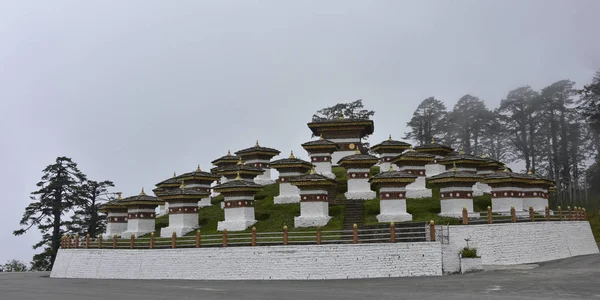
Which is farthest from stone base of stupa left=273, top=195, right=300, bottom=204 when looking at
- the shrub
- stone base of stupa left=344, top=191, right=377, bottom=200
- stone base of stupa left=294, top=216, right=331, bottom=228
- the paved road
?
the shrub

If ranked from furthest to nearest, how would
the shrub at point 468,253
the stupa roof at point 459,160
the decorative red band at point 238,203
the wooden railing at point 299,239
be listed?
the stupa roof at point 459,160
the decorative red band at point 238,203
the wooden railing at point 299,239
the shrub at point 468,253

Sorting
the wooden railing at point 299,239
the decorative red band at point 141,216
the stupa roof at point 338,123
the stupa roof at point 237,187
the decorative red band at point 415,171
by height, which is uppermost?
the stupa roof at point 338,123

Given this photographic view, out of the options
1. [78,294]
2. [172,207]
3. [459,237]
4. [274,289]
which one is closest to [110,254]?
[172,207]

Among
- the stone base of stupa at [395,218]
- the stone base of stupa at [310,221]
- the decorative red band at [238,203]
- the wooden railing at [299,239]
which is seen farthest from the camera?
the decorative red band at [238,203]

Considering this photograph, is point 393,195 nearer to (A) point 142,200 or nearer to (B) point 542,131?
(A) point 142,200

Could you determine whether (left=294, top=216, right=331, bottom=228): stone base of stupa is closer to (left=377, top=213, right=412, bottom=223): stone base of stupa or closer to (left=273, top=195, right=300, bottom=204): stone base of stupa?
(left=377, top=213, right=412, bottom=223): stone base of stupa

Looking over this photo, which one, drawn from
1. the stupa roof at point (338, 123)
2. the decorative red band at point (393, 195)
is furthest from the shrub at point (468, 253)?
the stupa roof at point (338, 123)

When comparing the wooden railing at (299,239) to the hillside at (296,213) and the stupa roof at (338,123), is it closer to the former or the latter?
the hillside at (296,213)

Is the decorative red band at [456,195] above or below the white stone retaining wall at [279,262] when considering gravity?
above

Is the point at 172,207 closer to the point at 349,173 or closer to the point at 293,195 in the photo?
the point at 293,195

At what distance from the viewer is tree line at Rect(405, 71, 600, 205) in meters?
62.6

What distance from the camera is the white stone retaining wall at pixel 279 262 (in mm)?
A: 26422

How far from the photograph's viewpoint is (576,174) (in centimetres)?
6512

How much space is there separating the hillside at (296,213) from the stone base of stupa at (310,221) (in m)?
0.41
